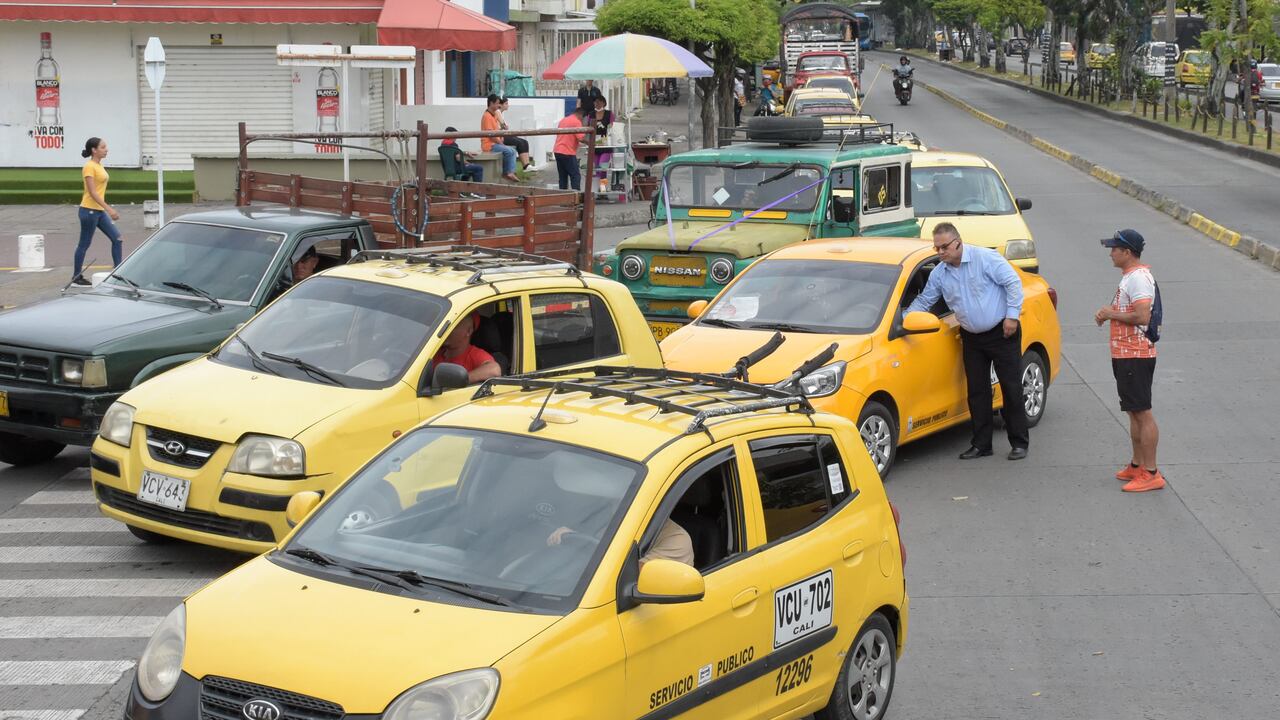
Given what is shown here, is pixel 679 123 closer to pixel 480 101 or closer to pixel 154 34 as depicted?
pixel 480 101

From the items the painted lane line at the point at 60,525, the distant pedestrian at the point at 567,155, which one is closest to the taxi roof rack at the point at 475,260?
the painted lane line at the point at 60,525

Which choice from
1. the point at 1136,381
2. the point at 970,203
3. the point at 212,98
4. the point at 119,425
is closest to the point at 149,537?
the point at 119,425

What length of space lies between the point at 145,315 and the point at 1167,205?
2132 centimetres

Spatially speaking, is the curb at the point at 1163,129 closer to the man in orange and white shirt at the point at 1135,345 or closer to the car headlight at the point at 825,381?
the man in orange and white shirt at the point at 1135,345

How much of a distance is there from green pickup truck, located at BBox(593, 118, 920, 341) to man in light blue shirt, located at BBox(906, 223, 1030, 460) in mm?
2966

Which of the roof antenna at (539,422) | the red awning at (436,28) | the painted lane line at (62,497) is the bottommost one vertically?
the painted lane line at (62,497)

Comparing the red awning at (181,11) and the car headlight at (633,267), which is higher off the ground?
the red awning at (181,11)

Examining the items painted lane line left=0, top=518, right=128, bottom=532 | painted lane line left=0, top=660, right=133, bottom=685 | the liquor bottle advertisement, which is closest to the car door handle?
painted lane line left=0, top=660, right=133, bottom=685

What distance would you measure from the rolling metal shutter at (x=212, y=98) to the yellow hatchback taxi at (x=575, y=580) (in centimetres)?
2435

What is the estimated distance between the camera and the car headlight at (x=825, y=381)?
9.98 meters

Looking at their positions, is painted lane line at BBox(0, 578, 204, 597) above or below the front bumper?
below

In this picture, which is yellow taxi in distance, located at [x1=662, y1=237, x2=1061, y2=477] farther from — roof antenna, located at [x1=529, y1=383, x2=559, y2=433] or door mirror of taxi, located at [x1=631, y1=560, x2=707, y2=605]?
door mirror of taxi, located at [x1=631, y1=560, x2=707, y2=605]

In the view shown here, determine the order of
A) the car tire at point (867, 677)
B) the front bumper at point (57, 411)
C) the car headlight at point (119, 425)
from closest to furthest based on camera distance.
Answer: the car tire at point (867, 677) → the car headlight at point (119, 425) → the front bumper at point (57, 411)

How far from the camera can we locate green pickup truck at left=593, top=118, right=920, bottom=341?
14008mm
